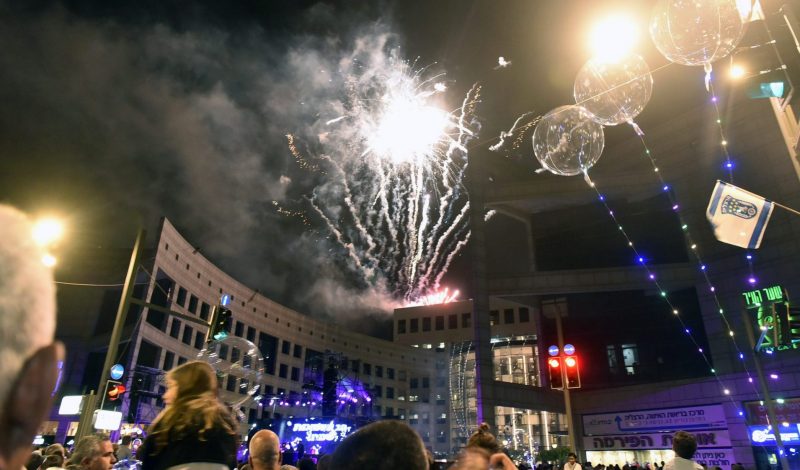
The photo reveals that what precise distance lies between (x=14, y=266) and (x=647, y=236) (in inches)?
1363

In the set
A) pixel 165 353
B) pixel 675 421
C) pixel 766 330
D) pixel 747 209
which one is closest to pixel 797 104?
pixel 747 209

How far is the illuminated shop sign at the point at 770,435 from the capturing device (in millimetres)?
22366

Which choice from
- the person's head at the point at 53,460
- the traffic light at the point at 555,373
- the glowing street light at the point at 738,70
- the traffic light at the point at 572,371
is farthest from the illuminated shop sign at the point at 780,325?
the person's head at the point at 53,460

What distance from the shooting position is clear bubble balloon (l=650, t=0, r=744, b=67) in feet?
22.9

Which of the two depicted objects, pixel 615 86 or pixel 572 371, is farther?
pixel 572 371

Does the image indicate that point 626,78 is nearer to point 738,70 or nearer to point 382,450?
point 738,70

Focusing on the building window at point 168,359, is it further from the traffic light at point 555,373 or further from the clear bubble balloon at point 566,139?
the clear bubble balloon at point 566,139

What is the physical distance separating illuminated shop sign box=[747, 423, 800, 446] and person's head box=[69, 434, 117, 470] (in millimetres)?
28127

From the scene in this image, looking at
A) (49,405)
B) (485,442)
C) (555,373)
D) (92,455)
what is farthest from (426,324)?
(49,405)

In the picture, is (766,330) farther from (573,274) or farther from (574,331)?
(574,331)

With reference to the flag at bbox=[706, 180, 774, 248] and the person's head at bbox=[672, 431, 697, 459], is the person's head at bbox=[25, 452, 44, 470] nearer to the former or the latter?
the person's head at bbox=[672, 431, 697, 459]

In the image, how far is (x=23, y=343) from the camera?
0.94 m

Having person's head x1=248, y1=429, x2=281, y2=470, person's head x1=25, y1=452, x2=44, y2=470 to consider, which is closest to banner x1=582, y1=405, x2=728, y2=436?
person's head x1=248, y1=429, x2=281, y2=470

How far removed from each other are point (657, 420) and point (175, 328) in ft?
118
